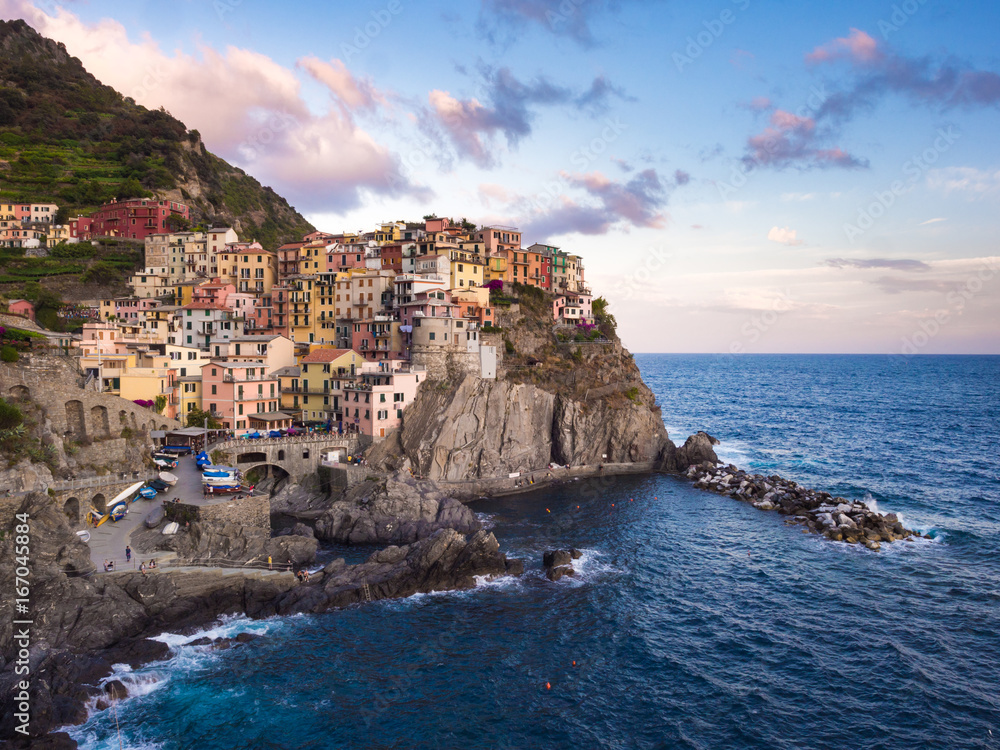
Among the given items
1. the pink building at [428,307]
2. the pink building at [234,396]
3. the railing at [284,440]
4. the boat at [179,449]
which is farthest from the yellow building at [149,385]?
the pink building at [428,307]

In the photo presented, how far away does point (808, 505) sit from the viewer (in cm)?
6231

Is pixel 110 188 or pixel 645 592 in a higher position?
pixel 110 188

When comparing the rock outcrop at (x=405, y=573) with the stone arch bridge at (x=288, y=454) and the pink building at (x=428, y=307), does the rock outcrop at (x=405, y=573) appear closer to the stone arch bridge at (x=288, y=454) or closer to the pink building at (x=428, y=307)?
the stone arch bridge at (x=288, y=454)

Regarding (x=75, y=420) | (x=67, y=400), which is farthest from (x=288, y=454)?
(x=67, y=400)

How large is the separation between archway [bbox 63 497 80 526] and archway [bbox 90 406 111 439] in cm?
940

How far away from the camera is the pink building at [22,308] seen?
7525 cm

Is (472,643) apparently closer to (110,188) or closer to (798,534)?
(798,534)

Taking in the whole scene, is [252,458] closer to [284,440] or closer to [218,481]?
[284,440]

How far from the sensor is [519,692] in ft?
108

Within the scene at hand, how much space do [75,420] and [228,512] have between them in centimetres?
1662

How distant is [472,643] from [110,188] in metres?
116

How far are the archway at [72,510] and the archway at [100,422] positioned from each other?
9.40 m

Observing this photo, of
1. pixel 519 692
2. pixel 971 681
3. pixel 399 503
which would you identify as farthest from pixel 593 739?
pixel 399 503

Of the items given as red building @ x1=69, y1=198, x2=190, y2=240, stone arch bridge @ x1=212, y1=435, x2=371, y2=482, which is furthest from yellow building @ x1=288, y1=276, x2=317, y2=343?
red building @ x1=69, y1=198, x2=190, y2=240
